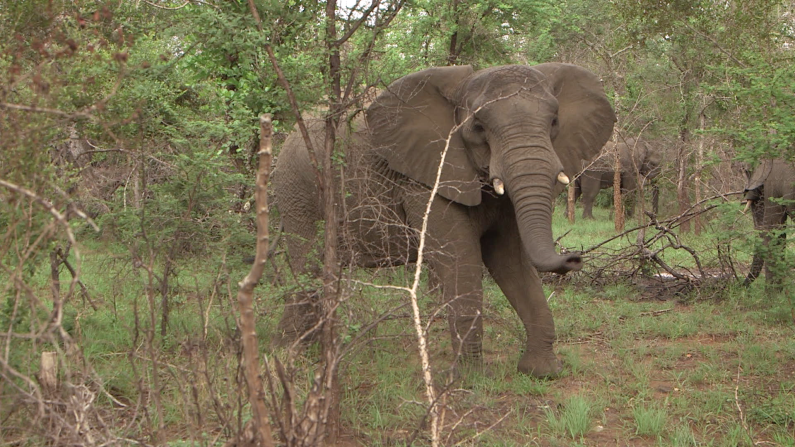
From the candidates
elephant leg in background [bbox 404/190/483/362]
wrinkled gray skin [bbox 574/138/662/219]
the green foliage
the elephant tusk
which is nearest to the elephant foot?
elephant leg in background [bbox 404/190/483/362]

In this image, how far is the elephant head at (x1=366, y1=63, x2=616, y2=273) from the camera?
5.67 m

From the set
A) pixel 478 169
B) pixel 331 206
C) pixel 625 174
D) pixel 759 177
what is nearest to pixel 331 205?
pixel 331 206

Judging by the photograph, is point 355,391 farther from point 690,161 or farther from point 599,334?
point 690,161

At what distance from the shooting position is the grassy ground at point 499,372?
4.21 m

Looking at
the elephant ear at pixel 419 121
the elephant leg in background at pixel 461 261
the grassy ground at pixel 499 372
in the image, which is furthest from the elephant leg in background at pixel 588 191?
the elephant leg in background at pixel 461 261

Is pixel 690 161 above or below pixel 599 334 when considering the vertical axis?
above

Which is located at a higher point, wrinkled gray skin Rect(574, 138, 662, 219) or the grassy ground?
wrinkled gray skin Rect(574, 138, 662, 219)

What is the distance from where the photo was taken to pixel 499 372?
6188 millimetres

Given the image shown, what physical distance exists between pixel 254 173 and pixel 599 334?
3.44 meters

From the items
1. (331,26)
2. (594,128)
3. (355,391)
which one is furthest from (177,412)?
(594,128)

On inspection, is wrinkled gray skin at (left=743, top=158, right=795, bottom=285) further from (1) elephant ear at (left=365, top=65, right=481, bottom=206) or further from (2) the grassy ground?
(1) elephant ear at (left=365, top=65, right=481, bottom=206)

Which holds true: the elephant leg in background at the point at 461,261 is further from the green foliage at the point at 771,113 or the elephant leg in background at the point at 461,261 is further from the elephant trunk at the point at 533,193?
the green foliage at the point at 771,113

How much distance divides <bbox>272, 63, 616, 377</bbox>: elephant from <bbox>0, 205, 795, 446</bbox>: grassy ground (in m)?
0.26

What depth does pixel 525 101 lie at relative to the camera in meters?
5.93
